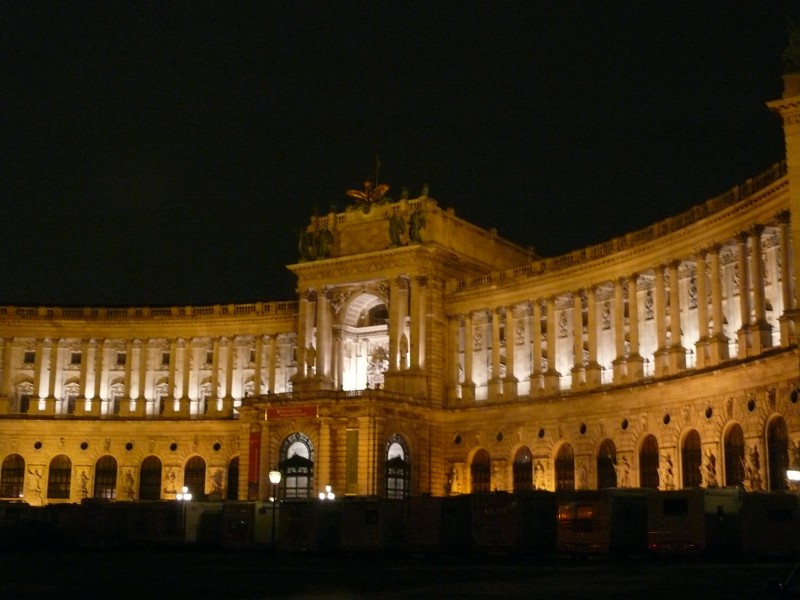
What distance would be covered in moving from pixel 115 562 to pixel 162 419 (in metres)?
56.5

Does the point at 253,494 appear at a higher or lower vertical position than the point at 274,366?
lower

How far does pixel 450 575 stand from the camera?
35.6 metres

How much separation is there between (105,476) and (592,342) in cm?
4667

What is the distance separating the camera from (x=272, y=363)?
9875cm

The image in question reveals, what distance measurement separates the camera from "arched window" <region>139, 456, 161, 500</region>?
323ft

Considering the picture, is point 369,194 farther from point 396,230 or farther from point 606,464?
point 606,464

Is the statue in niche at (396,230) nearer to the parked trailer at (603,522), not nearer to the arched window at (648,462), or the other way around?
the arched window at (648,462)

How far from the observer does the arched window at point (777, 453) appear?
57.0 metres

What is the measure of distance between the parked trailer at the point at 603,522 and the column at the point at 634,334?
25.4 meters

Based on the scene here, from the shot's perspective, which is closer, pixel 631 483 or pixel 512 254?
pixel 631 483

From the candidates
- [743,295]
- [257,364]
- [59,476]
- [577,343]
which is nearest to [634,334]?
[577,343]

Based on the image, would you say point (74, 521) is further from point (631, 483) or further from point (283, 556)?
point (631, 483)

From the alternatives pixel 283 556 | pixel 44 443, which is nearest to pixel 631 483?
pixel 283 556

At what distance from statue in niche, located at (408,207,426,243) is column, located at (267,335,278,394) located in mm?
18603
